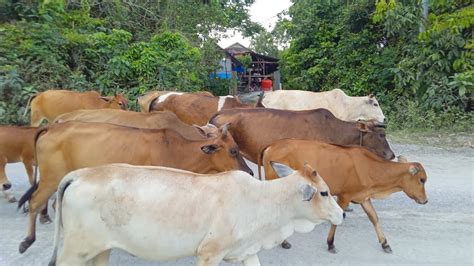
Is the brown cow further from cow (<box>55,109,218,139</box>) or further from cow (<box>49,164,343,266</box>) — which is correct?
cow (<box>49,164,343,266</box>)

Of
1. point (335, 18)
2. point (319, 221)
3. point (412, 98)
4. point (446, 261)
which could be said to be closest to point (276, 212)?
point (319, 221)

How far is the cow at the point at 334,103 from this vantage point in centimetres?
966

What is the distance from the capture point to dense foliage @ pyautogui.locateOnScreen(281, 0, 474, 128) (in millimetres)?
12047

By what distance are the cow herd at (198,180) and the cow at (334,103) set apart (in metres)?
1.67

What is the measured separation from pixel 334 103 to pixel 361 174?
→ 16.5ft

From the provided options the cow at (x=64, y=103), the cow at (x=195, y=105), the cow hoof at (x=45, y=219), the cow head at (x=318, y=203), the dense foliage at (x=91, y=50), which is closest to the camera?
the cow head at (x=318, y=203)

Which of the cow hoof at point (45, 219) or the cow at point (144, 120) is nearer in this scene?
the cow hoof at point (45, 219)

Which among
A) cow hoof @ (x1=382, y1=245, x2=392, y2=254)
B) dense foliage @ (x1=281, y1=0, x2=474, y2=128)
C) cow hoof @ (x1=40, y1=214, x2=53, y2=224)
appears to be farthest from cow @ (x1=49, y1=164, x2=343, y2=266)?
dense foliage @ (x1=281, y1=0, x2=474, y2=128)

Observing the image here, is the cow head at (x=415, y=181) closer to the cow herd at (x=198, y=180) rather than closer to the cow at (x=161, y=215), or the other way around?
the cow herd at (x=198, y=180)

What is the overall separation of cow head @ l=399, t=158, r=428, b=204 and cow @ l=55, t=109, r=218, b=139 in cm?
226

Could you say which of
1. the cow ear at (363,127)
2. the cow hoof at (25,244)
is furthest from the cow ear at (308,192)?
the cow ear at (363,127)

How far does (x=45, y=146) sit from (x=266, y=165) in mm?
2330

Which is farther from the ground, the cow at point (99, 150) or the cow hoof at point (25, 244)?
the cow at point (99, 150)

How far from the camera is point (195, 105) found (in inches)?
344
